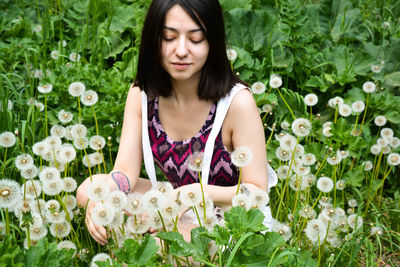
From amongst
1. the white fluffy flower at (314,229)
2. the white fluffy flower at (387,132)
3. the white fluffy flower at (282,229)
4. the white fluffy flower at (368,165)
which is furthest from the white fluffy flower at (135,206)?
the white fluffy flower at (387,132)

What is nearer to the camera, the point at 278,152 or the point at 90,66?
the point at 278,152

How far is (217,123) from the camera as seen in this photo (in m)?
1.95

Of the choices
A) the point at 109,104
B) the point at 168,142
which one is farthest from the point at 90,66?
the point at 168,142

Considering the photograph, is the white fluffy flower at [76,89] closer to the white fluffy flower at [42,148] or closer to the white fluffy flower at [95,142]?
the white fluffy flower at [95,142]

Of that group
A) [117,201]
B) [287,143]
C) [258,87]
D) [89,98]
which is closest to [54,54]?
[89,98]

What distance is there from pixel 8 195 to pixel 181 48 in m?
0.71

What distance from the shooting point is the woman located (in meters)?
1.74

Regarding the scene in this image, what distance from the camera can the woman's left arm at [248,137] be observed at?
1.87m

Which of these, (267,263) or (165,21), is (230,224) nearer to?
(267,263)

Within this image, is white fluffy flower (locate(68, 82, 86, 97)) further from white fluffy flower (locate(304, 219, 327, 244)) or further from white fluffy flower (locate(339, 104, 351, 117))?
white fluffy flower (locate(339, 104, 351, 117))

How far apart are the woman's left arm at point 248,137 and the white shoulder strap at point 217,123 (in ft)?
0.06

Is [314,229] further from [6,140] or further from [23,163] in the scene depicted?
[6,140]

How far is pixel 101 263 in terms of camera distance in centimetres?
128

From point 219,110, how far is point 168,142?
10.2 inches
